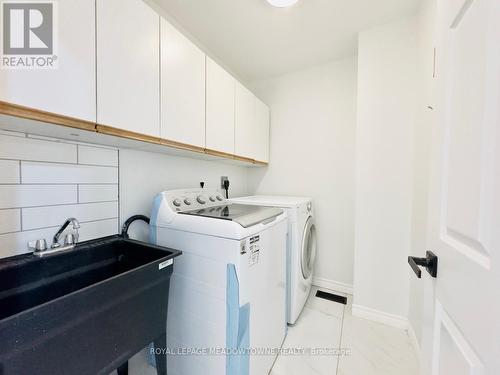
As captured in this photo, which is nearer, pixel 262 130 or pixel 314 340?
pixel 314 340

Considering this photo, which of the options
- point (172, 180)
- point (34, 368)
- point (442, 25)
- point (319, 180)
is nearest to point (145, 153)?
point (172, 180)

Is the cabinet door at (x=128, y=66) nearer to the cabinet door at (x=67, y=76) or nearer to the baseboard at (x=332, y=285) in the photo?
the cabinet door at (x=67, y=76)

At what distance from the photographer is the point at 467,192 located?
0.50 metres

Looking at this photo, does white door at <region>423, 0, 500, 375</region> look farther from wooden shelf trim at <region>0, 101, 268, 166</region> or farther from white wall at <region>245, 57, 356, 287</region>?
white wall at <region>245, 57, 356, 287</region>

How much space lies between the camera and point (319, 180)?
2389 millimetres

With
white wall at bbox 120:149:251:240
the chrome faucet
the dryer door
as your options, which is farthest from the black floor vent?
the chrome faucet

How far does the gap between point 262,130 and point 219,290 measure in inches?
72.7

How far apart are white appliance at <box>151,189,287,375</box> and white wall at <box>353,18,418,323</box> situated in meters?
1.00

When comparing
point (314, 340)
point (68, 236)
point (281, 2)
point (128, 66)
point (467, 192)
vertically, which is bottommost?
point (314, 340)

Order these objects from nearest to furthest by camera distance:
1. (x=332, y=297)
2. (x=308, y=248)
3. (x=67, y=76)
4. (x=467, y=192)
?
1. (x=467, y=192)
2. (x=67, y=76)
3. (x=308, y=248)
4. (x=332, y=297)

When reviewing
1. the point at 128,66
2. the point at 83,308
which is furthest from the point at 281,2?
the point at 83,308

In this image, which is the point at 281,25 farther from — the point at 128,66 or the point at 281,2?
the point at 128,66

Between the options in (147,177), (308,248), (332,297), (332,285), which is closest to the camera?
(147,177)

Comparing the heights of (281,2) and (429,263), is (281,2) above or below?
above
